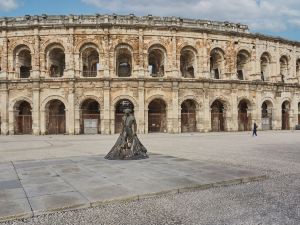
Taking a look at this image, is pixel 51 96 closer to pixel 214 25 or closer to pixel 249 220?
pixel 214 25

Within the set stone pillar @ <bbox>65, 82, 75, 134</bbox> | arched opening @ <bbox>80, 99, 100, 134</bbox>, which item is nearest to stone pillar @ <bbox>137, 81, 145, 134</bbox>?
arched opening @ <bbox>80, 99, 100, 134</bbox>

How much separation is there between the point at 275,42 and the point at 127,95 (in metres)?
16.6

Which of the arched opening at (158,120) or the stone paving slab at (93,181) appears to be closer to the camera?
the stone paving slab at (93,181)

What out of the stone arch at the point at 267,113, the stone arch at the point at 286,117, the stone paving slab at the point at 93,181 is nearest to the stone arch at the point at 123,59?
the stone arch at the point at 267,113

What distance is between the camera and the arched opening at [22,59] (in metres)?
25.2

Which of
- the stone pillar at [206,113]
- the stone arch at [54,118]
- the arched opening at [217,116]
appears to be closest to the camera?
the stone arch at [54,118]

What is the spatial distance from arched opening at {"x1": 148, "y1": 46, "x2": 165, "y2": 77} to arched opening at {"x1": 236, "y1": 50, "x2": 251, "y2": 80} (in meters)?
7.76

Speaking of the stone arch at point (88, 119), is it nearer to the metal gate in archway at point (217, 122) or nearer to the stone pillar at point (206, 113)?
the stone pillar at point (206, 113)

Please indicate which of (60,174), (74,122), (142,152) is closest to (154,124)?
(74,122)

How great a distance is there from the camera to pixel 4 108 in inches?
963

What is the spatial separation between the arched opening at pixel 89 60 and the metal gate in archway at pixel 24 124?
641 cm

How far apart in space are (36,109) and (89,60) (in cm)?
712

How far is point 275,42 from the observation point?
2966cm

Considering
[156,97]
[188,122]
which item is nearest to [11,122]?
[156,97]
